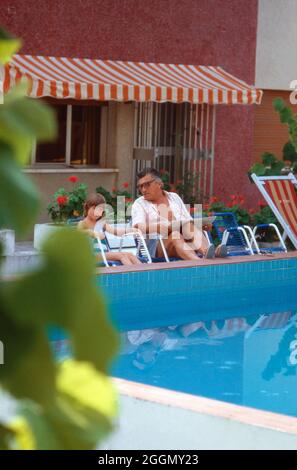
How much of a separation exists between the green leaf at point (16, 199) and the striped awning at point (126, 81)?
11591 millimetres

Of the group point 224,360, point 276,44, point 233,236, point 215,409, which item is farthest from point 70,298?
point 276,44

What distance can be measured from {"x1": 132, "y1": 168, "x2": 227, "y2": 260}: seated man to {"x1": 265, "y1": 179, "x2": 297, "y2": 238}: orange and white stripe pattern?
149 cm

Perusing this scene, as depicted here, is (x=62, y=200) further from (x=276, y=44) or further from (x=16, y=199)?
(x=16, y=199)

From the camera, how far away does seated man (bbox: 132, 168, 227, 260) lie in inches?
459

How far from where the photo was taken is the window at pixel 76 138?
15.1m

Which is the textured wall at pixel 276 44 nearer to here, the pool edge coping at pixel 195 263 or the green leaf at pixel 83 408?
the pool edge coping at pixel 195 263

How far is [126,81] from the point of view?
46.7 feet

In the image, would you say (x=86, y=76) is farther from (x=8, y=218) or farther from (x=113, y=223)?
(x=8, y=218)

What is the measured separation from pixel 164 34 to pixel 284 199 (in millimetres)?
4140

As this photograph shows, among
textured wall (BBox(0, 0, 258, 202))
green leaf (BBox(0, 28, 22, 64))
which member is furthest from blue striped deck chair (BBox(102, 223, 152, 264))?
green leaf (BBox(0, 28, 22, 64))

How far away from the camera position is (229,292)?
1147 centimetres

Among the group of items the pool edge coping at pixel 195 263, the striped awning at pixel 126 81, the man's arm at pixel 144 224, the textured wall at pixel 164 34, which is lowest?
the pool edge coping at pixel 195 263

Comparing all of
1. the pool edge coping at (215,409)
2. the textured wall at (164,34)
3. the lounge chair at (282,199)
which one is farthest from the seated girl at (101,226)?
the pool edge coping at (215,409)

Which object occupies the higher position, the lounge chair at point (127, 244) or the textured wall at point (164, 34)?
the textured wall at point (164, 34)
